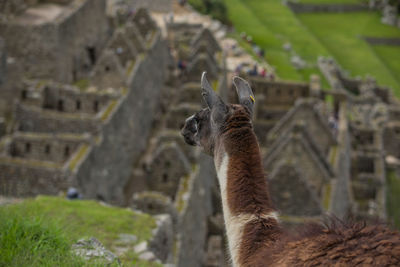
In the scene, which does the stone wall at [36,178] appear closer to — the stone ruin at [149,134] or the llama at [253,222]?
the stone ruin at [149,134]

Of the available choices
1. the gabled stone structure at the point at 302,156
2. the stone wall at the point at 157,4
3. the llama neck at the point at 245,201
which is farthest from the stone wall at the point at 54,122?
the stone wall at the point at 157,4

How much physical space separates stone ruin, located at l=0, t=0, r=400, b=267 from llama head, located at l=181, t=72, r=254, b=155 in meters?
3.67

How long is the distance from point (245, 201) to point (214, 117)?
79cm

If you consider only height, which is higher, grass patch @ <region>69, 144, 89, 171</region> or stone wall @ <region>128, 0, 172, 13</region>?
grass patch @ <region>69, 144, 89, 171</region>

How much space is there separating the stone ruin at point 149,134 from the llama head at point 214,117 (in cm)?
367

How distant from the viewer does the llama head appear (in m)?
5.73

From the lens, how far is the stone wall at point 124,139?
15.7 meters

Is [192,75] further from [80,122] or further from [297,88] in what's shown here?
[80,122]

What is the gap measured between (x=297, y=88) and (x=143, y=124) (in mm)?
6855

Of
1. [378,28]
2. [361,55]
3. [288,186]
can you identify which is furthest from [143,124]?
[378,28]

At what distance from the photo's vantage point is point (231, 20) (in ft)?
165

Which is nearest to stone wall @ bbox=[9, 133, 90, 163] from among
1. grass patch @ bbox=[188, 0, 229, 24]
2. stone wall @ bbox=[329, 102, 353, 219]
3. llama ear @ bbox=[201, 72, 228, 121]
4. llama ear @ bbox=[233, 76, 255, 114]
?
stone wall @ bbox=[329, 102, 353, 219]

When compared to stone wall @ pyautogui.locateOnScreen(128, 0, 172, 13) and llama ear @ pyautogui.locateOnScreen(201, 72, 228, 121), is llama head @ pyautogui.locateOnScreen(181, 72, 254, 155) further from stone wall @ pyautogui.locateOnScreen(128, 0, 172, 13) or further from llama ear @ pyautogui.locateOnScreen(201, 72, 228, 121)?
stone wall @ pyautogui.locateOnScreen(128, 0, 172, 13)

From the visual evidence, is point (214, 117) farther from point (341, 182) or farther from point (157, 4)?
point (157, 4)
